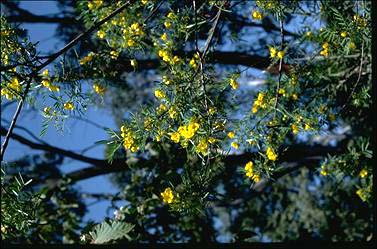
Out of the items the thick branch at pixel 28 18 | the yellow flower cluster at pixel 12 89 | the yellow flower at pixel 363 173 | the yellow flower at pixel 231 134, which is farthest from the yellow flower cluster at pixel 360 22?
the thick branch at pixel 28 18

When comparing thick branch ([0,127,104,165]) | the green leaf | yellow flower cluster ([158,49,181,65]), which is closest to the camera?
the green leaf

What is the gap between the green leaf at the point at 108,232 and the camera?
2.77 metres

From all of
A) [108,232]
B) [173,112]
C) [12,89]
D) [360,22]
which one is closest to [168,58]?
[173,112]

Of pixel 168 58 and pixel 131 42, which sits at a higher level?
pixel 131 42

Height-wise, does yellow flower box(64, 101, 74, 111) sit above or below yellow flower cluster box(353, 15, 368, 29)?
below

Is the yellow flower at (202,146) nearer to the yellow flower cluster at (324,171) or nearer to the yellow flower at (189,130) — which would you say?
the yellow flower at (189,130)

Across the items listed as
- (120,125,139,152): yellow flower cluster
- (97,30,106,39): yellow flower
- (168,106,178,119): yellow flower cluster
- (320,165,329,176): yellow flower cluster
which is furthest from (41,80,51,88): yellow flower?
(320,165,329,176): yellow flower cluster

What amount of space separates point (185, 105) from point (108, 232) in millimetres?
975

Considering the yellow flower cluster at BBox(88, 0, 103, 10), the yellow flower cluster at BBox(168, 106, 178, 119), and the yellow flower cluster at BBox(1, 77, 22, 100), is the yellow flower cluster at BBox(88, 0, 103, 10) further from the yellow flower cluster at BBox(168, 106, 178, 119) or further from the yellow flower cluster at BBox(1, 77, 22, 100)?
the yellow flower cluster at BBox(168, 106, 178, 119)

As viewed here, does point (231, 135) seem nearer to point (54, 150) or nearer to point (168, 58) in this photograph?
point (168, 58)

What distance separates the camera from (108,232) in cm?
283

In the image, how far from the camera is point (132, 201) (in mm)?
4500

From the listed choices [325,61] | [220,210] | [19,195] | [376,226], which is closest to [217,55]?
[325,61]

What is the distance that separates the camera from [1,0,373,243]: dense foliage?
2.76 metres
